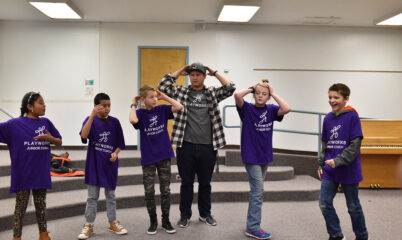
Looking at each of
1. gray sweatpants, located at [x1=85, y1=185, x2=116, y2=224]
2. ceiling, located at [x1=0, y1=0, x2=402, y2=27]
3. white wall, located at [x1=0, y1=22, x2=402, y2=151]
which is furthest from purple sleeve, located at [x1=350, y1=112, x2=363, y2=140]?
white wall, located at [x1=0, y1=22, x2=402, y2=151]

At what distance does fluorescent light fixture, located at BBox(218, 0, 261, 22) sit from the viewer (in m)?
4.74

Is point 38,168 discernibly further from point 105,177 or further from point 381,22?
point 381,22

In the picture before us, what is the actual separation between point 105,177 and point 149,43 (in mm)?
3862

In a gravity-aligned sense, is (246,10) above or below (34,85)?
above

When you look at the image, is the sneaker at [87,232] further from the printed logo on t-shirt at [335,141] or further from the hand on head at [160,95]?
the printed logo on t-shirt at [335,141]

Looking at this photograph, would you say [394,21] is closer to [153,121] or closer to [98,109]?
[153,121]

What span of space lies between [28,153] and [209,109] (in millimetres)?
1612

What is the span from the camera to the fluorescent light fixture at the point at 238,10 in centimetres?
474

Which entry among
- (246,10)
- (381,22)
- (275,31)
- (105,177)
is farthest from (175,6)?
(381,22)

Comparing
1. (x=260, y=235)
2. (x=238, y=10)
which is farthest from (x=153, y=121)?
(x=238, y=10)

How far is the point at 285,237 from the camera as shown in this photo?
3057 millimetres

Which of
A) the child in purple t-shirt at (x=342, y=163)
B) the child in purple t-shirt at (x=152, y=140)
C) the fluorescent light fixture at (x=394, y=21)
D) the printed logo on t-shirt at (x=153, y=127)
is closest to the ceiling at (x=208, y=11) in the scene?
the fluorescent light fixture at (x=394, y=21)

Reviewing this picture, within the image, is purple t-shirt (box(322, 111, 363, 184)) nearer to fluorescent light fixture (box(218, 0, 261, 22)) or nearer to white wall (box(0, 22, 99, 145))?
fluorescent light fixture (box(218, 0, 261, 22))

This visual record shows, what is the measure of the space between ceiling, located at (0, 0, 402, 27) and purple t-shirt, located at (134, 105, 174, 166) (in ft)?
8.51
